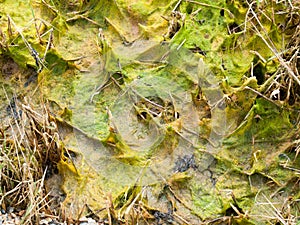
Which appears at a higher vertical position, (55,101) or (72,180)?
(55,101)

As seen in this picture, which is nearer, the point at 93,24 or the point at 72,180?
the point at 72,180

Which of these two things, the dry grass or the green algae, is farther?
the green algae

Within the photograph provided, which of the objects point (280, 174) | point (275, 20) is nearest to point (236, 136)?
point (280, 174)

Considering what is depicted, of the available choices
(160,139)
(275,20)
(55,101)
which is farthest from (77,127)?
(275,20)

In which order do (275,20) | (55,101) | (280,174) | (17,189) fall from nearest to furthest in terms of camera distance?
1. (17,189)
2. (280,174)
3. (55,101)
4. (275,20)

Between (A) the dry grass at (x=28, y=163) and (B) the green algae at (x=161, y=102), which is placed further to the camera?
(B) the green algae at (x=161, y=102)

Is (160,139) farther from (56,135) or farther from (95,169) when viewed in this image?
(56,135)

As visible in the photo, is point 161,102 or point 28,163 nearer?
point 28,163

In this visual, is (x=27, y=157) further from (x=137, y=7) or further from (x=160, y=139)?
(x=137, y=7)

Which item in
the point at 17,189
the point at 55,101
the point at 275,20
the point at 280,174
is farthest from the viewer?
the point at 275,20

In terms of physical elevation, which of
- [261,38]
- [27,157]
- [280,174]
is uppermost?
[261,38]
